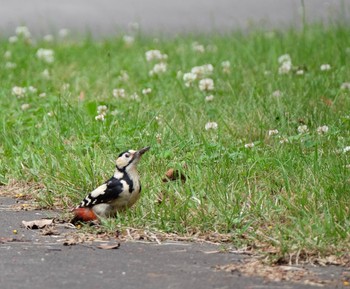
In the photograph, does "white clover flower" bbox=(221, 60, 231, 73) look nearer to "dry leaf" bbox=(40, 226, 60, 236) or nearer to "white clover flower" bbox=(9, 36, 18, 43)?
"white clover flower" bbox=(9, 36, 18, 43)

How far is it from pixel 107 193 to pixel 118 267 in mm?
873

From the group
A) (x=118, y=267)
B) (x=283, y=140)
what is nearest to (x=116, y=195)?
(x=118, y=267)

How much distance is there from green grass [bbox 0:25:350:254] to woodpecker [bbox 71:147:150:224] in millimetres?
97

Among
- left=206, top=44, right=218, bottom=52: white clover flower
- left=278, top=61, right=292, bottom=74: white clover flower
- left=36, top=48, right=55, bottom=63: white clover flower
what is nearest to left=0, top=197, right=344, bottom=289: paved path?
left=278, top=61, right=292, bottom=74: white clover flower

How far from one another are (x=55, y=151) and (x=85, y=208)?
1.21 m

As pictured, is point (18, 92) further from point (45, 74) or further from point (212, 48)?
point (212, 48)

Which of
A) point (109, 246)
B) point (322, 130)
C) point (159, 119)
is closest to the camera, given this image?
point (109, 246)

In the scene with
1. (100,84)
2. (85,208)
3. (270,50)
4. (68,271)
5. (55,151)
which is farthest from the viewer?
(270,50)

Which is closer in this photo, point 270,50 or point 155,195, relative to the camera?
point 155,195

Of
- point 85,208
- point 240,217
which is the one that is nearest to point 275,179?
point 240,217

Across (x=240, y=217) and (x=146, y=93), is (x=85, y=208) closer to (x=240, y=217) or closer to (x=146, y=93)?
(x=240, y=217)

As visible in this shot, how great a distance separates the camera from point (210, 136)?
23.4 feet

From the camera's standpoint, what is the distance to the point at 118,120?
7453 mm

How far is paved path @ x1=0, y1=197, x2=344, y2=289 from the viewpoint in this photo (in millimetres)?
4398
